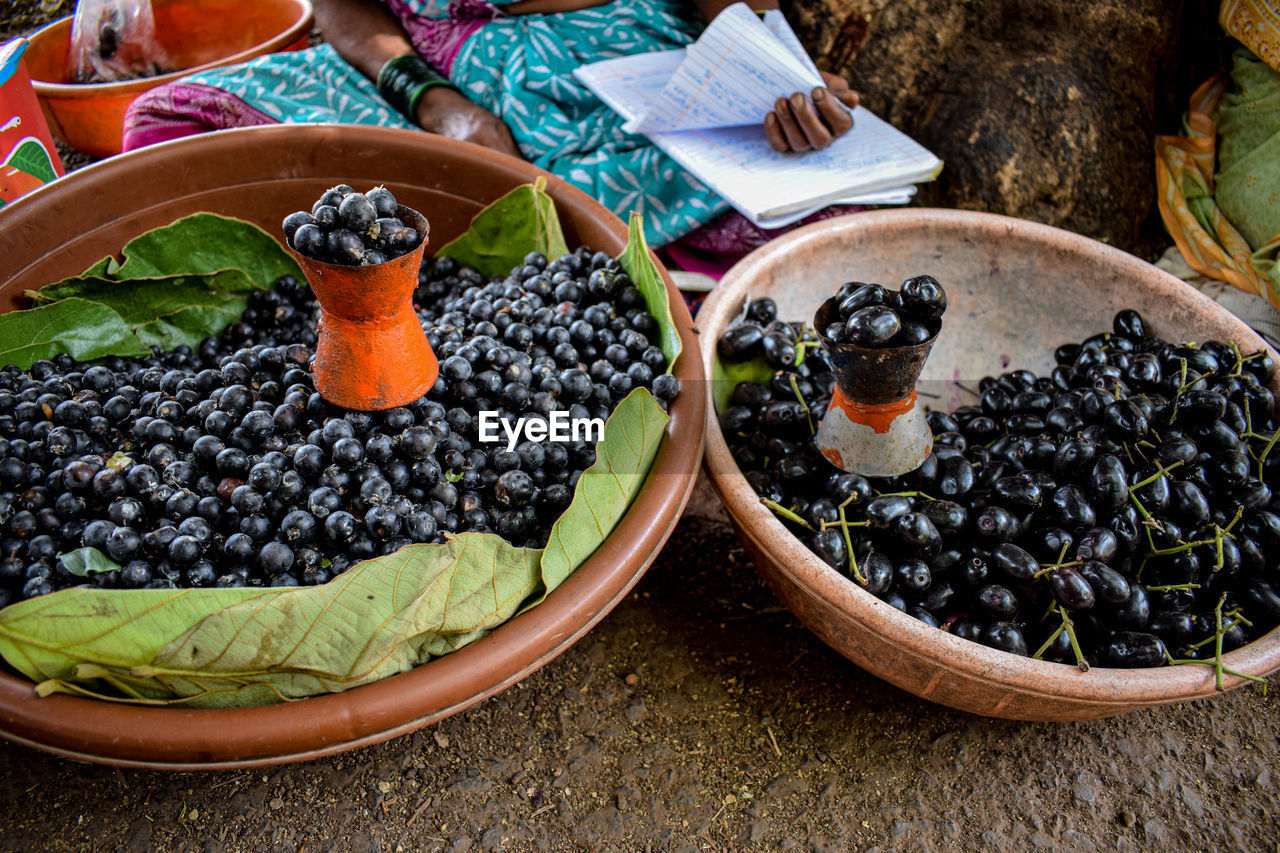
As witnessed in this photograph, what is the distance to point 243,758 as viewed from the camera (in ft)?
3.03

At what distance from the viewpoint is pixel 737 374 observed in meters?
1.63

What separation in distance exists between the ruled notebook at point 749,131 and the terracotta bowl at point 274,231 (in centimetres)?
45

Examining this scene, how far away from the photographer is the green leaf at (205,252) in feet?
4.84

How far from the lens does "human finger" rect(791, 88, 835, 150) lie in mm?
1947

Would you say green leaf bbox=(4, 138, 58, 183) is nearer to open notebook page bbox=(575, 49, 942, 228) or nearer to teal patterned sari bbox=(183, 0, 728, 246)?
teal patterned sari bbox=(183, 0, 728, 246)

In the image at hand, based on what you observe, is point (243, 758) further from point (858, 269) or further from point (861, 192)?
point (861, 192)

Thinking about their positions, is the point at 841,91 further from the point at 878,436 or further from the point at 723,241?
the point at 878,436

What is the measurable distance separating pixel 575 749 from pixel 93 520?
0.84 m

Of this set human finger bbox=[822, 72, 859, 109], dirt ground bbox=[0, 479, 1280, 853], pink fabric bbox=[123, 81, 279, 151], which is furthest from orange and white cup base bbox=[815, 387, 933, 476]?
pink fabric bbox=[123, 81, 279, 151]

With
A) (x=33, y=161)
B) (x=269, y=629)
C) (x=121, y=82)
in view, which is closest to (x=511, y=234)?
(x=269, y=629)

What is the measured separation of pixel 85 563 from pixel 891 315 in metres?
1.14

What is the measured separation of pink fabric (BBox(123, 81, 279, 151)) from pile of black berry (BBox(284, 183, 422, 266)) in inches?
48.8

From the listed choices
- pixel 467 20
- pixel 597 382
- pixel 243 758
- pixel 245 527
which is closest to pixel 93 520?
pixel 245 527

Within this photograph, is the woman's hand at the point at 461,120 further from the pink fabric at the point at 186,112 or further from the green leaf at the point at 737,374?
the green leaf at the point at 737,374
